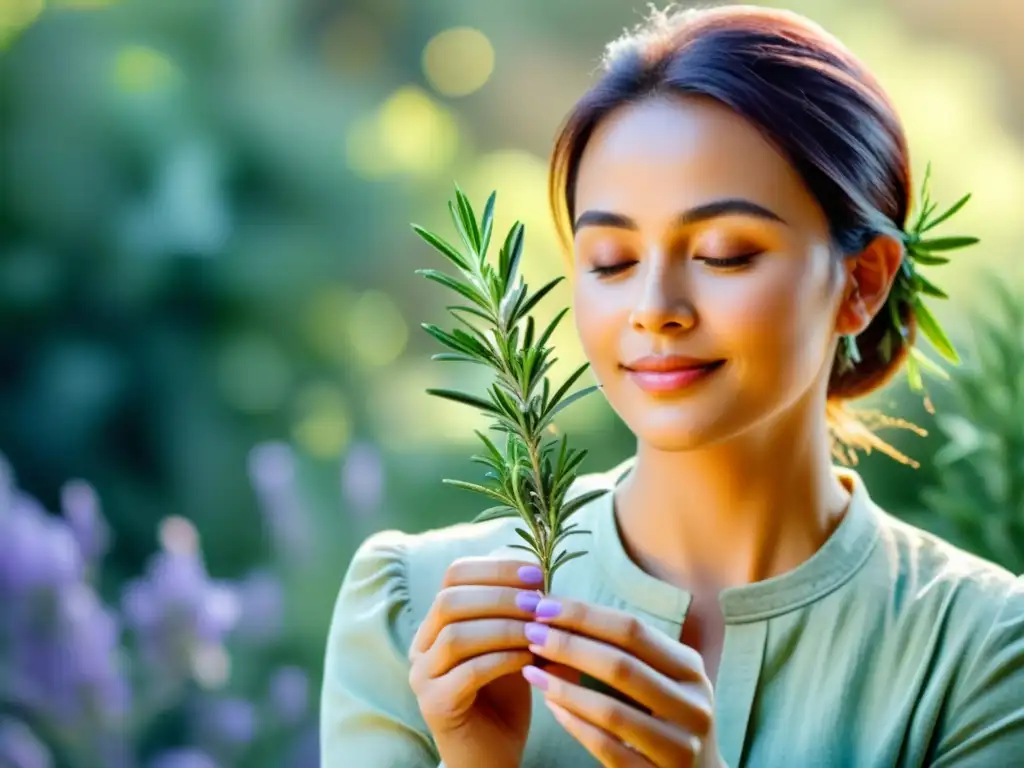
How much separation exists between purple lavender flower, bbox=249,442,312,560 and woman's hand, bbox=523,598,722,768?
1.47 metres

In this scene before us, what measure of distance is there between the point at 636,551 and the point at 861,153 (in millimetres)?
366

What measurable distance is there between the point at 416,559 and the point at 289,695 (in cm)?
127

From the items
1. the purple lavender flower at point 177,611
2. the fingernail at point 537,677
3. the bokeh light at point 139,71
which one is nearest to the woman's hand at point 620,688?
the fingernail at point 537,677

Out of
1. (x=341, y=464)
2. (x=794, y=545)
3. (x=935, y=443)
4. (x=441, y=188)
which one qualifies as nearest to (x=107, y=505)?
(x=341, y=464)

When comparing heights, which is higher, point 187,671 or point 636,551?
point 636,551

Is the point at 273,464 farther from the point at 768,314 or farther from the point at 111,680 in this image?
the point at 768,314

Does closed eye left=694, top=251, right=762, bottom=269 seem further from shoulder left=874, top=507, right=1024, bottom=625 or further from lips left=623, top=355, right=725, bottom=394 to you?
shoulder left=874, top=507, right=1024, bottom=625

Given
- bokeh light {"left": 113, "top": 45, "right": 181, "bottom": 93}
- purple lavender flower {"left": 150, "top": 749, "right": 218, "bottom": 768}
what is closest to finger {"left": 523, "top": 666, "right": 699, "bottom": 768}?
purple lavender flower {"left": 150, "top": 749, "right": 218, "bottom": 768}

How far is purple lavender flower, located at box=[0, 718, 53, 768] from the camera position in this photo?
230 cm

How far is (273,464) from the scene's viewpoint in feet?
7.49

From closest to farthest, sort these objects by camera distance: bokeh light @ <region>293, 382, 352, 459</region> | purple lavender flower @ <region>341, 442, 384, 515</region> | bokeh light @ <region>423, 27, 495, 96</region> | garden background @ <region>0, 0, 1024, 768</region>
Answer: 1. purple lavender flower @ <region>341, 442, 384, 515</region>
2. garden background @ <region>0, 0, 1024, 768</region>
3. bokeh light @ <region>293, 382, 352, 459</region>
4. bokeh light @ <region>423, 27, 495, 96</region>

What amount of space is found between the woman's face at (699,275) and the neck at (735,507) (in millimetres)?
76

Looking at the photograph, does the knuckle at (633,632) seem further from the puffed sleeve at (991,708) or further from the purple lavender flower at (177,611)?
the purple lavender flower at (177,611)

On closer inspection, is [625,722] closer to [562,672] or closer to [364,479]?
[562,672]
